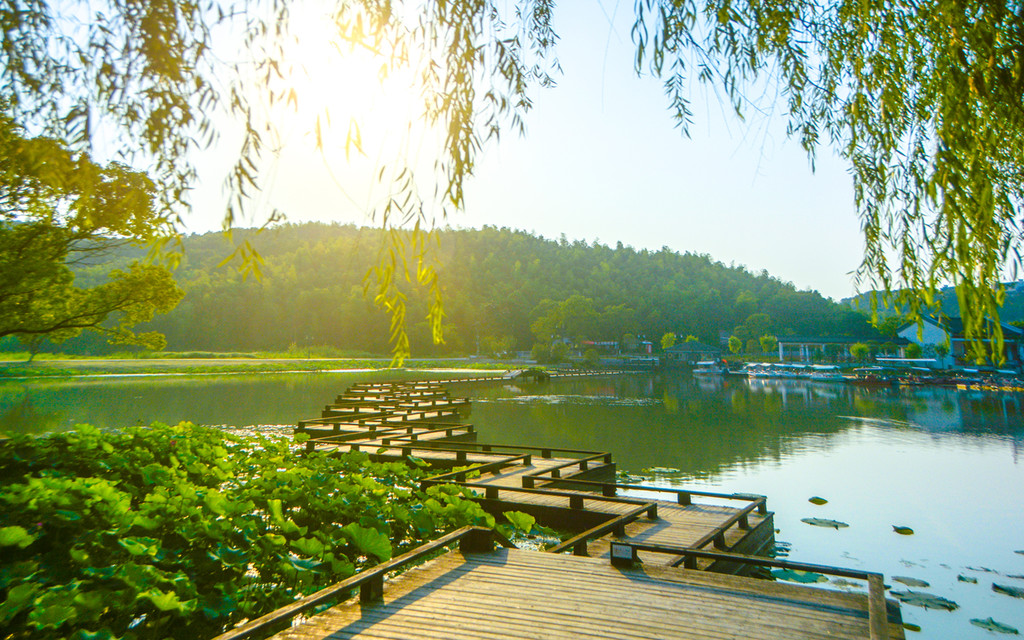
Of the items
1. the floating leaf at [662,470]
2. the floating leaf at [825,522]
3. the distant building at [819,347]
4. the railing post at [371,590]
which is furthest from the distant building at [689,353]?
the railing post at [371,590]

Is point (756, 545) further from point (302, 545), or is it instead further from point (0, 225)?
point (0, 225)

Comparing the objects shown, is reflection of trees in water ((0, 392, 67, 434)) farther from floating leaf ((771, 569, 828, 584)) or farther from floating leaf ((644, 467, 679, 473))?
floating leaf ((771, 569, 828, 584))

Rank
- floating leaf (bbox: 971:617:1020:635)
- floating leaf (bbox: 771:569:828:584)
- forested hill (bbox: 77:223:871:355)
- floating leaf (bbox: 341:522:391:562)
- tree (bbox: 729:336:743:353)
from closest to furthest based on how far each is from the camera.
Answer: floating leaf (bbox: 341:522:391:562)
floating leaf (bbox: 971:617:1020:635)
floating leaf (bbox: 771:569:828:584)
forested hill (bbox: 77:223:871:355)
tree (bbox: 729:336:743:353)

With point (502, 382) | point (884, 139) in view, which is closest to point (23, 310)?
point (884, 139)

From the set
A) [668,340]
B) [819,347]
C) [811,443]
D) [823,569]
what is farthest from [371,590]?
[819,347]

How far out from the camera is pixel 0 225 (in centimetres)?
976

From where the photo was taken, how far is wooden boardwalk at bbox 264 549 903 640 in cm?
294

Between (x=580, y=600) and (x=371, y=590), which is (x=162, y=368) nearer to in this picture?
(x=371, y=590)

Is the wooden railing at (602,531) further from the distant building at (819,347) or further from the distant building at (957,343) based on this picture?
the distant building at (819,347)

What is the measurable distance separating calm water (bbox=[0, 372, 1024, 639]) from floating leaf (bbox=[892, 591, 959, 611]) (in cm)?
11

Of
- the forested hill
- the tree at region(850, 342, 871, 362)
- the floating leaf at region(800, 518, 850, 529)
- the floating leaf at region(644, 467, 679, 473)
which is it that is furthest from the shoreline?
the tree at region(850, 342, 871, 362)

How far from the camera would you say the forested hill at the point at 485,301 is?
65500 millimetres

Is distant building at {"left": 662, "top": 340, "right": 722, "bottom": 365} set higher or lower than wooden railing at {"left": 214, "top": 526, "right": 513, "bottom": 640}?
lower

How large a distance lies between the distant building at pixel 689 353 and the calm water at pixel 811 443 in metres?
33.4
